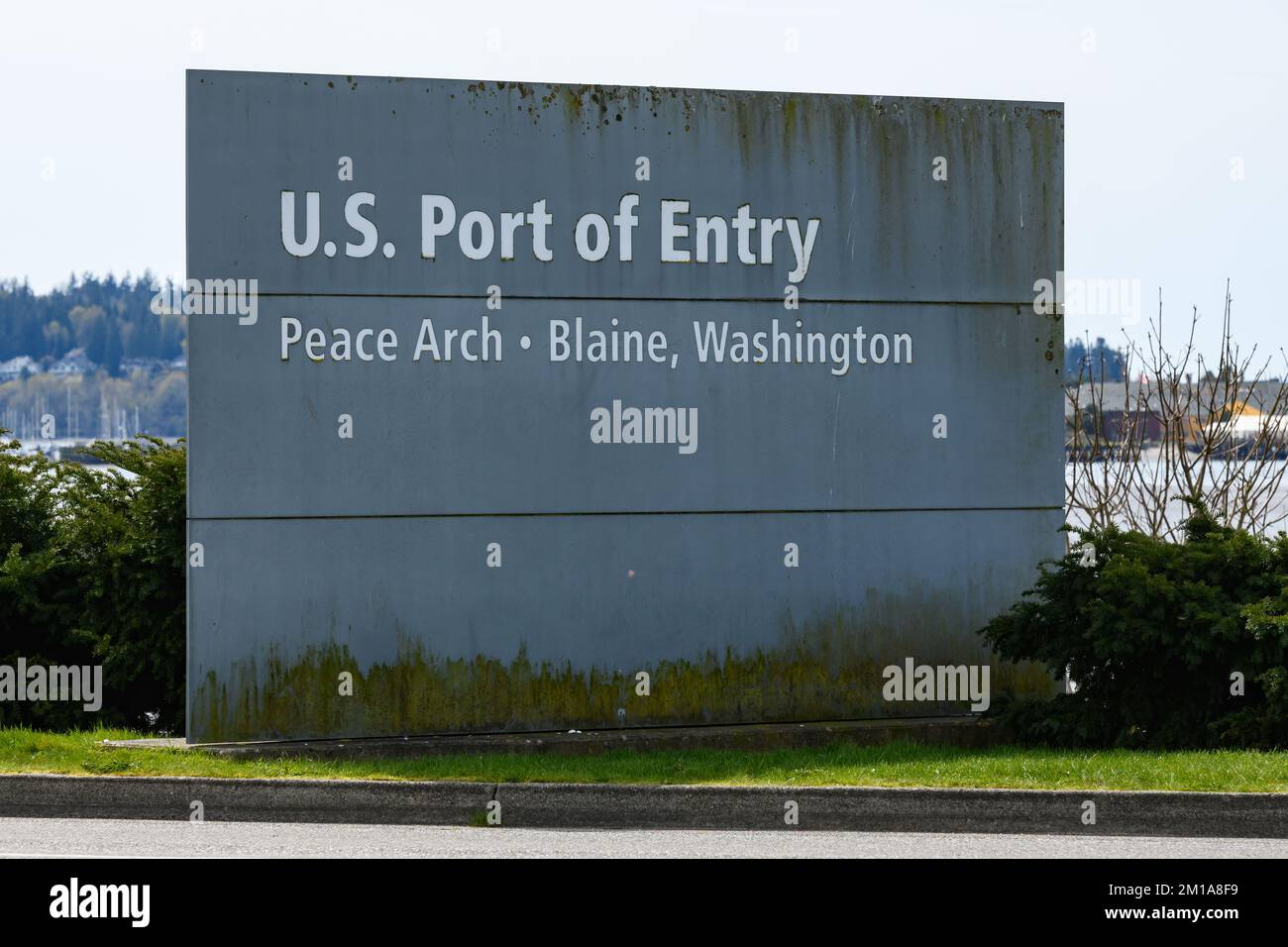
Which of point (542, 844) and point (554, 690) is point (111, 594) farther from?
point (542, 844)

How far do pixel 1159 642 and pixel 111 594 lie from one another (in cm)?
733

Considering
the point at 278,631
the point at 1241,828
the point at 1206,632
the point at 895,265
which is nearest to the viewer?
the point at 1241,828

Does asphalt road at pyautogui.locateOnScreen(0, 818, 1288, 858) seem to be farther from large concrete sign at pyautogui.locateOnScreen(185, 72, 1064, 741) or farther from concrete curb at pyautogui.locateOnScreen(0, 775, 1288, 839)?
large concrete sign at pyautogui.locateOnScreen(185, 72, 1064, 741)

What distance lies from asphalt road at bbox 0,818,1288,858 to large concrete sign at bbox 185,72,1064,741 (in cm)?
177

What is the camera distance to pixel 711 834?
865 cm

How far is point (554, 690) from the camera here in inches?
422

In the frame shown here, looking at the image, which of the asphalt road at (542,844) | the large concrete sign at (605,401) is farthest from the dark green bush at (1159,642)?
the asphalt road at (542,844)

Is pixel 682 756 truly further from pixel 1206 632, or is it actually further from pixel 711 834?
pixel 1206 632

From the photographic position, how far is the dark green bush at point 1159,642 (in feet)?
31.9

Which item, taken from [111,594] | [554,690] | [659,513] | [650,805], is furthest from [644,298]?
[111,594]

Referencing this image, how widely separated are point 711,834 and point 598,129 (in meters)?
4.96

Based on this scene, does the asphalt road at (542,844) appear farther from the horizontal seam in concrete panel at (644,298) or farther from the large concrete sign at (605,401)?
the horizontal seam in concrete panel at (644,298)

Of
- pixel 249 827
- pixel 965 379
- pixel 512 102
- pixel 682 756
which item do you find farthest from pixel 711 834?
pixel 512 102

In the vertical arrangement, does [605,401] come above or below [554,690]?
above
